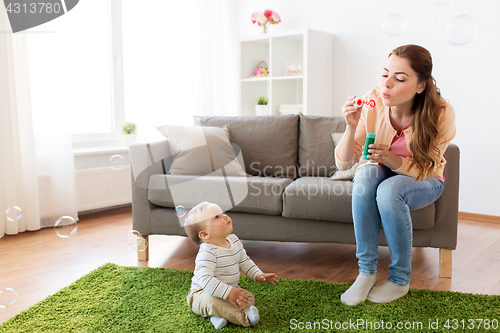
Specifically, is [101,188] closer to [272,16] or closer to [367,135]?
[272,16]

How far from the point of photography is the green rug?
1509 mm

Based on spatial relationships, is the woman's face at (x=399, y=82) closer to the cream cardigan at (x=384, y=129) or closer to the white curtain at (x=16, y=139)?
the cream cardigan at (x=384, y=129)

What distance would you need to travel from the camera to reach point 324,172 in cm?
259

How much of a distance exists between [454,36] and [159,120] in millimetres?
2484

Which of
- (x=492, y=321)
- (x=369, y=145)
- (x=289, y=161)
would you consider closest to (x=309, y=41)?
(x=289, y=161)

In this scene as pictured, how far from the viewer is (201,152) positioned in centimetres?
251

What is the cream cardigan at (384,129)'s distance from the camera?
5.67 feet

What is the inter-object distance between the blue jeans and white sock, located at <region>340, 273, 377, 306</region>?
0.03m

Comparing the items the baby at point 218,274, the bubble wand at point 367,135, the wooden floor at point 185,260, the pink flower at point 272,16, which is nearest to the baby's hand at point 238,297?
the baby at point 218,274

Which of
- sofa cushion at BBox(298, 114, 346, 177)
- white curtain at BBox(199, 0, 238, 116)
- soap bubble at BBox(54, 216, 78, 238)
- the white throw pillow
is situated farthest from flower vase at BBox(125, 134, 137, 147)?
soap bubble at BBox(54, 216, 78, 238)

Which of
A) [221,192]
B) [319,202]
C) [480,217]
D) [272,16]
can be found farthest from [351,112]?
[272,16]

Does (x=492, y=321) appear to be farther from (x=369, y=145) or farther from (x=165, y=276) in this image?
(x=165, y=276)

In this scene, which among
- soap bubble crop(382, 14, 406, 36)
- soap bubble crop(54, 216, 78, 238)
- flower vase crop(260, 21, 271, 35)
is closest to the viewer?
soap bubble crop(54, 216, 78, 238)

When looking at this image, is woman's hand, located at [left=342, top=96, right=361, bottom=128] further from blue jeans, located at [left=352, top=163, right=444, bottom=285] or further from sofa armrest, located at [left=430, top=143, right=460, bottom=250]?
sofa armrest, located at [left=430, top=143, right=460, bottom=250]
